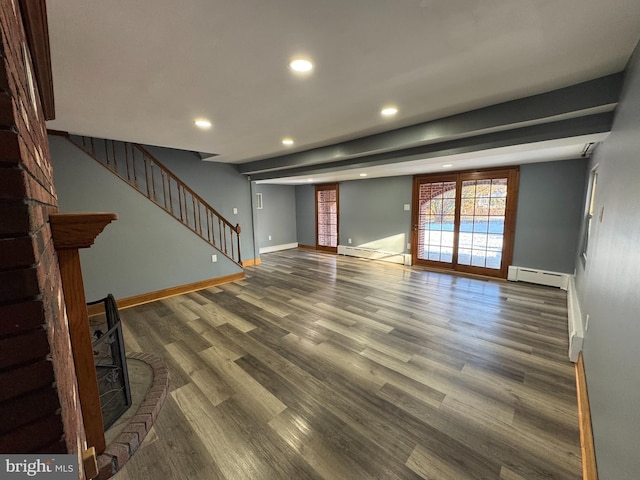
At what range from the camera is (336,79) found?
6.24ft

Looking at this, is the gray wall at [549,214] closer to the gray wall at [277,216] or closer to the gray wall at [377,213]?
the gray wall at [377,213]

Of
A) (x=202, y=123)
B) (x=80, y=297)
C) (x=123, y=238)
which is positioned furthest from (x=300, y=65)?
(x=123, y=238)

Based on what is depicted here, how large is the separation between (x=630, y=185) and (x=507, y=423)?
5.45 ft

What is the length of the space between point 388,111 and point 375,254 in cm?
474

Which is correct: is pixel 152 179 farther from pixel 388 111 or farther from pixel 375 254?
pixel 375 254

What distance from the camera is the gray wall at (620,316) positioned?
1.06 m

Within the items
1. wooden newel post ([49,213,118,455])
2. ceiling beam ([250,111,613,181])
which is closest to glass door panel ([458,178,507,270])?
ceiling beam ([250,111,613,181])

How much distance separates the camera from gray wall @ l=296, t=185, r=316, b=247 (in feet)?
26.9

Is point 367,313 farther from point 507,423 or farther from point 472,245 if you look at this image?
point 472,245

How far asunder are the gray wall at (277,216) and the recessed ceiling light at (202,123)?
4.53 m

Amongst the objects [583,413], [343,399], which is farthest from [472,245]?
[343,399]

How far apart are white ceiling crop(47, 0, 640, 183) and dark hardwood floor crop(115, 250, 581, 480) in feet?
7.94

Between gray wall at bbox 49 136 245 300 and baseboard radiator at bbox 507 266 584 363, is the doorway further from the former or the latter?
baseboard radiator at bbox 507 266 584 363

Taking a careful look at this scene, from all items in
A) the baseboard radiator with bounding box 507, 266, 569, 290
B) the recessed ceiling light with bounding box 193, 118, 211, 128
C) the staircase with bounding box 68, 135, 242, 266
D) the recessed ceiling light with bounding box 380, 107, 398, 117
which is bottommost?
the baseboard radiator with bounding box 507, 266, 569, 290
